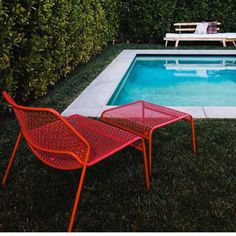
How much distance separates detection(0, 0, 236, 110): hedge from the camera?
4770 mm

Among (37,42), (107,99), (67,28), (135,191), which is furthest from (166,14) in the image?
(135,191)

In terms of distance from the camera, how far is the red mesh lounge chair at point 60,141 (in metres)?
2.48

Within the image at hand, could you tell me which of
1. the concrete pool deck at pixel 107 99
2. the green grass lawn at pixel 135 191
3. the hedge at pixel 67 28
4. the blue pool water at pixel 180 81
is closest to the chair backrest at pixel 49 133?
the green grass lawn at pixel 135 191

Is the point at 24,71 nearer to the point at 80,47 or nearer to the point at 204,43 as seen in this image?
the point at 80,47

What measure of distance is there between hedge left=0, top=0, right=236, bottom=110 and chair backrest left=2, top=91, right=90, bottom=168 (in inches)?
75.1

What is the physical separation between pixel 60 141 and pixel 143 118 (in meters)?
1.28

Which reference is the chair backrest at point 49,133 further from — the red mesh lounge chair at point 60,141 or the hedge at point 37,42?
the hedge at point 37,42

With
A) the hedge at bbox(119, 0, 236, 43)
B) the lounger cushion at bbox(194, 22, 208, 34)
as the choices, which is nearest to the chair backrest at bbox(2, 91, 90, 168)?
the lounger cushion at bbox(194, 22, 208, 34)

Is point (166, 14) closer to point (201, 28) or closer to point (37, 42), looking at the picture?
point (201, 28)

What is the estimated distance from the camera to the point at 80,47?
862cm

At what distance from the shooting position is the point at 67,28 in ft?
24.2

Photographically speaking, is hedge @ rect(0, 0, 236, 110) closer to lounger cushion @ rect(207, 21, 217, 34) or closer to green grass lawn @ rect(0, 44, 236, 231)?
lounger cushion @ rect(207, 21, 217, 34)

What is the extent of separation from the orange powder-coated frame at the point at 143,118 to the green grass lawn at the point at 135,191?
0.25 m

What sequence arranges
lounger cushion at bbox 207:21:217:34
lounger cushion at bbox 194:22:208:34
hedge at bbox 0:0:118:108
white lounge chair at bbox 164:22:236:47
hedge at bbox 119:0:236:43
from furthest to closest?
1. hedge at bbox 119:0:236:43
2. lounger cushion at bbox 194:22:208:34
3. lounger cushion at bbox 207:21:217:34
4. white lounge chair at bbox 164:22:236:47
5. hedge at bbox 0:0:118:108
